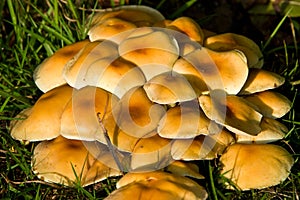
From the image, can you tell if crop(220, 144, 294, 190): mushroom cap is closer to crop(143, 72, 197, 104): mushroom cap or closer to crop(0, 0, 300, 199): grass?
crop(0, 0, 300, 199): grass

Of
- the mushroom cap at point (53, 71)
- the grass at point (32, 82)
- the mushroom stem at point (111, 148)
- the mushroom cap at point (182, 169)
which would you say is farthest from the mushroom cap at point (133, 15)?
the mushroom cap at point (182, 169)

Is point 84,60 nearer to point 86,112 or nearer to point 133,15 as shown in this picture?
point 86,112

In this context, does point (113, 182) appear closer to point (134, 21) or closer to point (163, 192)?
point (163, 192)

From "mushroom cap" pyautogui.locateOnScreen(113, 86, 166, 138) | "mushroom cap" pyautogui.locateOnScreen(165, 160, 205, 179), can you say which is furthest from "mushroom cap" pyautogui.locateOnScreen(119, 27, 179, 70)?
"mushroom cap" pyautogui.locateOnScreen(165, 160, 205, 179)

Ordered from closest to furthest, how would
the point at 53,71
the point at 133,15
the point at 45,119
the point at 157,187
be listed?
the point at 157,187 → the point at 45,119 → the point at 53,71 → the point at 133,15

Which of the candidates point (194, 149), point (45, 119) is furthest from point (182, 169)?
point (45, 119)

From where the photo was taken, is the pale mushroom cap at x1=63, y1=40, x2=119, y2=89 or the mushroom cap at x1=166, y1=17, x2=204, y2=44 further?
the mushroom cap at x1=166, y1=17, x2=204, y2=44
